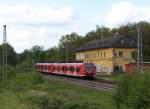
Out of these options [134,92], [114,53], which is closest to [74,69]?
[114,53]

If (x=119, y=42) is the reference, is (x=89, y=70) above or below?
below

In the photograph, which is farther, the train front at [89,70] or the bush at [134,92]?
the train front at [89,70]

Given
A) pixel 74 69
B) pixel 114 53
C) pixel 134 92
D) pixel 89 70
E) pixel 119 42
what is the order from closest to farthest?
A: pixel 134 92 < pixel 89 70 < pixel 74 69 < pixel 114 53 < pixel 119 42

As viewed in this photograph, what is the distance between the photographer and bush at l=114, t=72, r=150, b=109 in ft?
55.1

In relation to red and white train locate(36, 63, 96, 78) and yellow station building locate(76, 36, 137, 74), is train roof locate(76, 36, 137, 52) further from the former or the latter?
→ red and white train locate(36, 63, 96, 78)

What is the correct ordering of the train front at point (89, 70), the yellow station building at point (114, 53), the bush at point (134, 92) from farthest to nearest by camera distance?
the yellow station building at point (114, 53)
the train front at point (89, 70)
the bush at point (134, 92)

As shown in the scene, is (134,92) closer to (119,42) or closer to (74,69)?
(74,69)

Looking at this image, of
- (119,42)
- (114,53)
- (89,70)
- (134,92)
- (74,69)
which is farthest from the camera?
(119,42)

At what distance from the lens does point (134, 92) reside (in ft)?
56.5

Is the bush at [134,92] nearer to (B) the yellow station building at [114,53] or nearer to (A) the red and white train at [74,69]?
(A) the red and white train at [74,69]

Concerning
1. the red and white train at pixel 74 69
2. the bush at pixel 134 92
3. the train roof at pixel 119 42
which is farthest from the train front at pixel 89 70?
the bush at pixel 134 92

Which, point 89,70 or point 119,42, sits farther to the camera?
point 119,42

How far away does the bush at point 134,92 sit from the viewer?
1678cm

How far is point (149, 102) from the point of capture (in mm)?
16531
